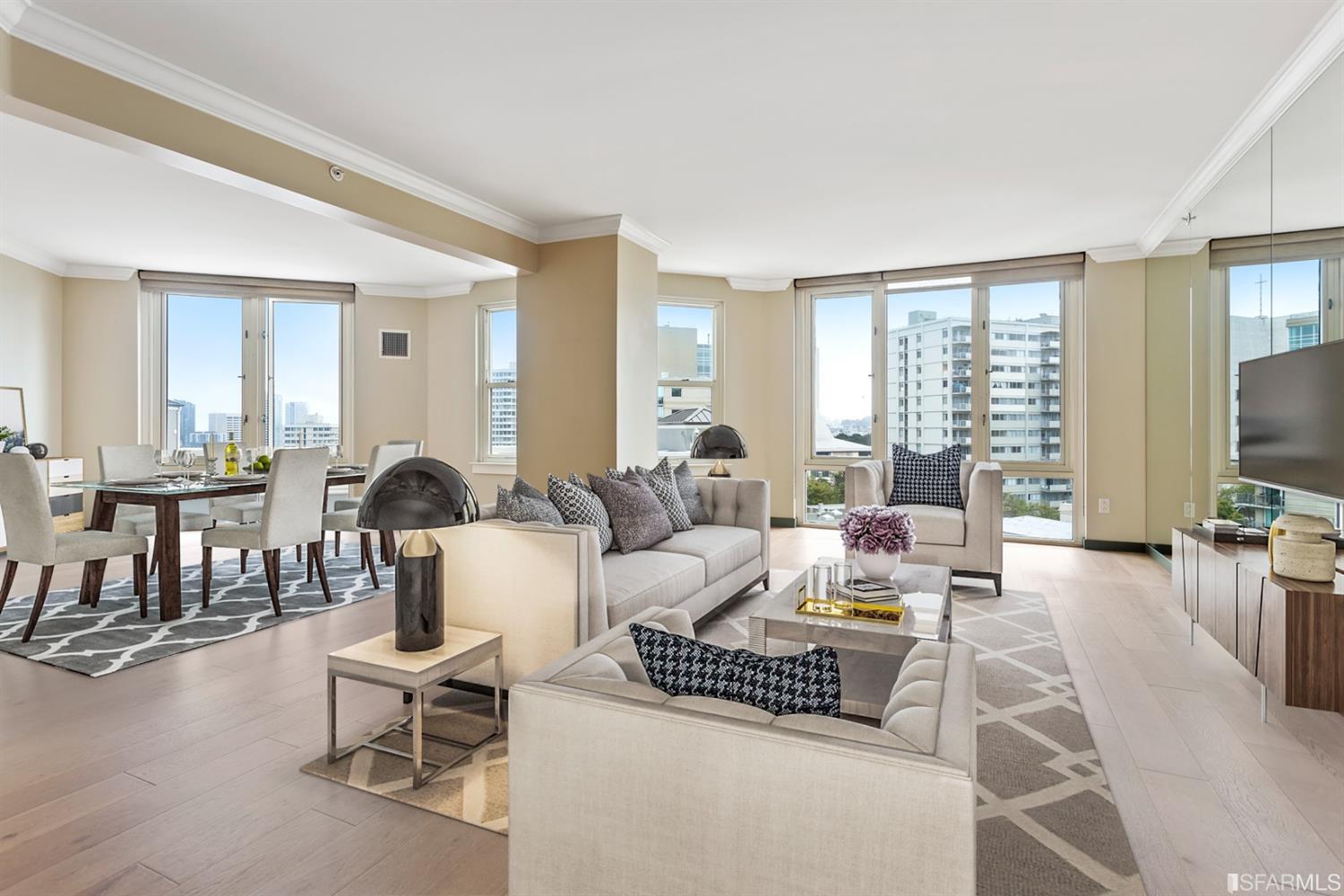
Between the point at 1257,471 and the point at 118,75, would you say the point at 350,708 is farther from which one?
the point at 1257,471

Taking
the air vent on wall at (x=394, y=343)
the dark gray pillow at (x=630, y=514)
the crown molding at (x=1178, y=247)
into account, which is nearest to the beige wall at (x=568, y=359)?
the dark gray pillow at (x=630, y=514)

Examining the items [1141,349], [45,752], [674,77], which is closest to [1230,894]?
[674,77]

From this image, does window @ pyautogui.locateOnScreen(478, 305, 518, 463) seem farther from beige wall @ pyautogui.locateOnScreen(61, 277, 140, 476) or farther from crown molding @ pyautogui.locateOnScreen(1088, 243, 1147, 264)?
crown molding @ pyautogui.locateOnScreen(1088, 243, 1147, 264)

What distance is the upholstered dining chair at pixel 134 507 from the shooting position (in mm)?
4551

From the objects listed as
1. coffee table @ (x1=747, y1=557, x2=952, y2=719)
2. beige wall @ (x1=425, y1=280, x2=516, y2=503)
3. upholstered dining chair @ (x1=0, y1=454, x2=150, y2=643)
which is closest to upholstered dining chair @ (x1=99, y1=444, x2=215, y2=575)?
upholstered dining chair @ (x1=0, y1=454, x2=150, y2=643)

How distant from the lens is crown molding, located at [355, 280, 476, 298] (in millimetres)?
7426

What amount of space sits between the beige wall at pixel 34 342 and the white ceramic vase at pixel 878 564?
713 cm

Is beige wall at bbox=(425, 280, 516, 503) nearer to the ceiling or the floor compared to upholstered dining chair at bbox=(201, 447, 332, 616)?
nearer to the ceiling

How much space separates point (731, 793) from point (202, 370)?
7.90 metres

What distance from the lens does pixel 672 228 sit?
209 inches

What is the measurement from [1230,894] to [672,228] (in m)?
4.79

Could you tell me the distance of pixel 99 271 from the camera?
659cm

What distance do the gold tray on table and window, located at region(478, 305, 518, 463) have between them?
5.25 metres

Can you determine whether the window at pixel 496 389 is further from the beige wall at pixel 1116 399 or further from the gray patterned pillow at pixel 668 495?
the beige wall at pixel 1116 399
